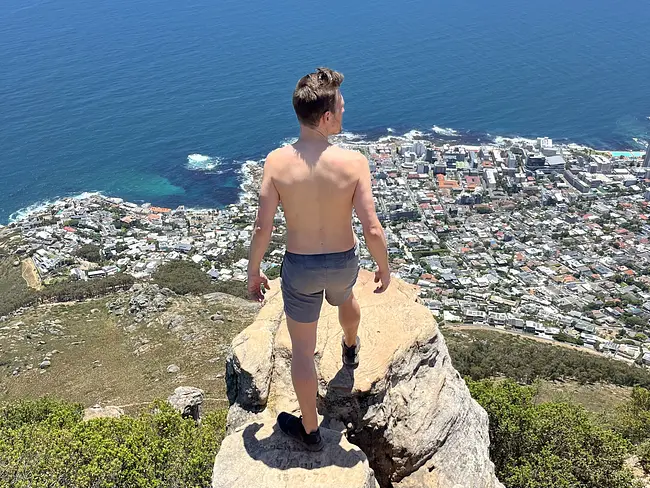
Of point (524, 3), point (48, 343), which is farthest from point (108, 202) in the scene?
point (524, 3)

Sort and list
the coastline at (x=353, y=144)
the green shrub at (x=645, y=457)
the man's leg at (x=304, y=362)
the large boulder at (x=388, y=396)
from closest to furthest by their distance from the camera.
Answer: the man's leg at (x=304, y=362), the large boulder at (x=388, y=396), the green shrub at (x=645, y=457), the coastline at (x=353, y=144)

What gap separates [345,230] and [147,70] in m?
97.9

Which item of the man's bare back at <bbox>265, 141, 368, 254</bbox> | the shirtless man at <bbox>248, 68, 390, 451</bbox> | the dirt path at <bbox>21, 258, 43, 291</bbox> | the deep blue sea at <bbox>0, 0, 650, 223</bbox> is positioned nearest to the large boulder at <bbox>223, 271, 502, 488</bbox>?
the shirtless man at <bbox>248, 68, 390, 451</bbox>

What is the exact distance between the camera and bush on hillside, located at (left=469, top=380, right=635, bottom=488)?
36.1ft

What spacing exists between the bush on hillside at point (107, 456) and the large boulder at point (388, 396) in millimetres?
2876

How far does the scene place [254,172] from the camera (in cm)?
6331

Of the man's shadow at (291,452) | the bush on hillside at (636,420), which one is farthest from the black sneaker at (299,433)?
the bush on hillside at (636,420)

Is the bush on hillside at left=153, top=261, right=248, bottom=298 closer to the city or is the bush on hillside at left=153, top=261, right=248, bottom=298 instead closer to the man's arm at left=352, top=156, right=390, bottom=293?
the city

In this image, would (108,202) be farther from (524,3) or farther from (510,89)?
(524,3)

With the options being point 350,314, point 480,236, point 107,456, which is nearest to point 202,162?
point 480,236

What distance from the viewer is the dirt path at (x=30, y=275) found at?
133 feet

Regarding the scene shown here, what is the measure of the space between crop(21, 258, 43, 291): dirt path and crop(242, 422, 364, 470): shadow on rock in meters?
38.9

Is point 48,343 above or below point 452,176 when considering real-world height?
above

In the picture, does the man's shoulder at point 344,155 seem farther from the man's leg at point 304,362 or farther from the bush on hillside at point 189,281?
the bush on hillside at point 189,281
